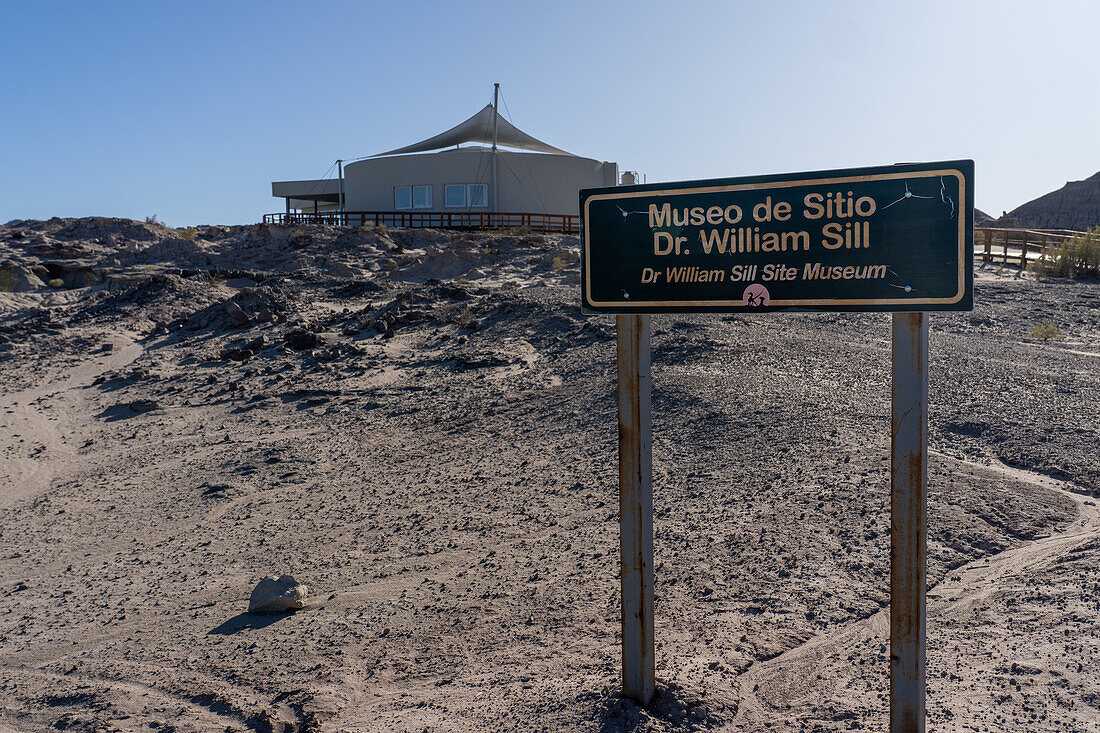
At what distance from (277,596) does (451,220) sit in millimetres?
29789

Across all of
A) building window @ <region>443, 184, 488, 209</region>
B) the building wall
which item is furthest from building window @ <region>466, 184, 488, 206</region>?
the building wall

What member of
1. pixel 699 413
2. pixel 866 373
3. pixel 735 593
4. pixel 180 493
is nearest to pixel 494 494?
pixel 699 413

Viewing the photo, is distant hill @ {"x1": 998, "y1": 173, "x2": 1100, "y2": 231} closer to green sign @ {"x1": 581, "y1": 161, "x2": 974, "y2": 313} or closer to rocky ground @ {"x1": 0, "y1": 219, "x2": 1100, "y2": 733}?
rocky ground @ {"x1": 0, "y1": 219, "x2": 1100, "y2": 733}

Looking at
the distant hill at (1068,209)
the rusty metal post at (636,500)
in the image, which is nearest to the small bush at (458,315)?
the rusty metal post at (636,500)

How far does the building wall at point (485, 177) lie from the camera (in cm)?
3653

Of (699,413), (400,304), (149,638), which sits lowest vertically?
(149,638)

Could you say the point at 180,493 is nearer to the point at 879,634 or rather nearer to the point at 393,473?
the point at 393,473

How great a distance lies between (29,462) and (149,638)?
240 inches

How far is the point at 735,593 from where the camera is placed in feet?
16.5

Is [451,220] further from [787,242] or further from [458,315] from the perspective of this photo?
[787,242]

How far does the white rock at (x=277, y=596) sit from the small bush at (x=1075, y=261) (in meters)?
22.7

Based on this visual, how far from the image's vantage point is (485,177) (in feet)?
120

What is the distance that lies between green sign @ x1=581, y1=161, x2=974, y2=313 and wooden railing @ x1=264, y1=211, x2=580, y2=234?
29.0 metres

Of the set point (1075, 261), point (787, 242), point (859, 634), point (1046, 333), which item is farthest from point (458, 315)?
point (1075, 261)
